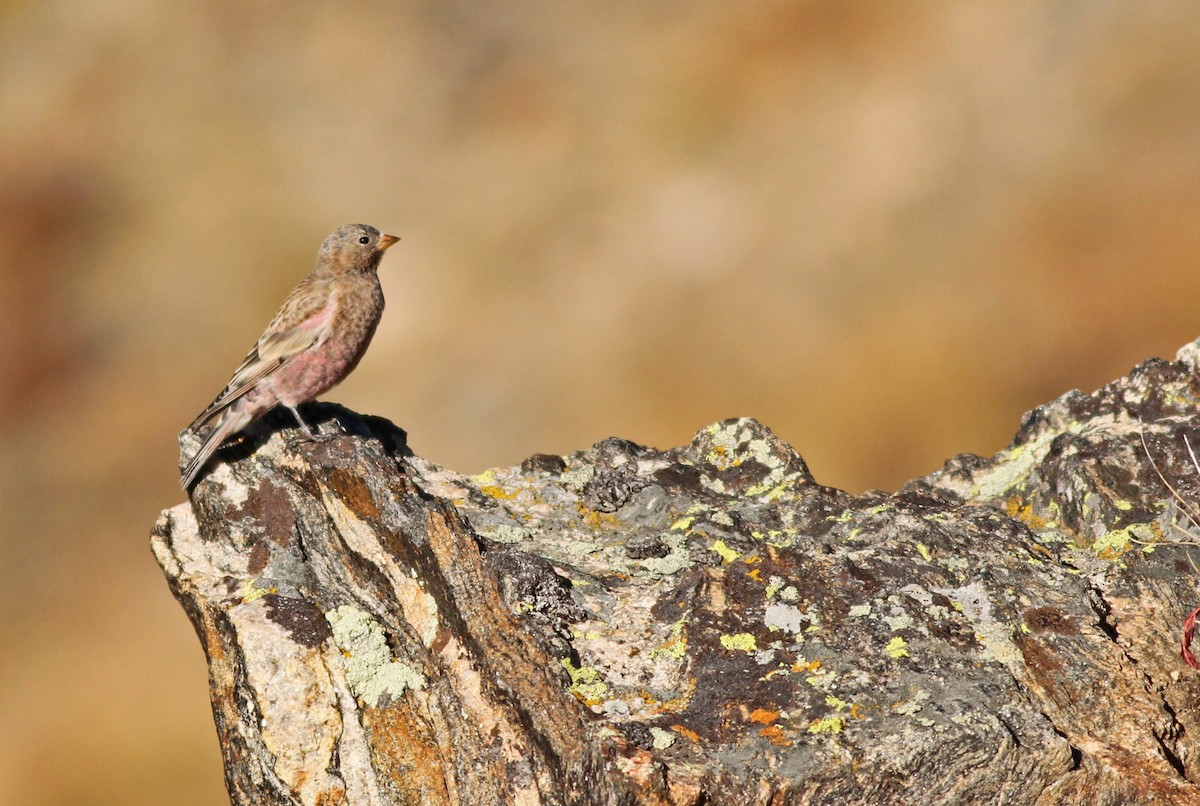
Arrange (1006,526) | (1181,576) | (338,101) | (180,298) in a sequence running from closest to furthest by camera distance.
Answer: (1181,576) → (1006,526) → (180,298) → (338,101)

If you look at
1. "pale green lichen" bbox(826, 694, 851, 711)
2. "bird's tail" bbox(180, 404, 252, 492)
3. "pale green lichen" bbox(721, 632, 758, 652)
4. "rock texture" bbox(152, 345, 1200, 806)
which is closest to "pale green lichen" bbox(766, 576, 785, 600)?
"rock texture" bbox(152, 345, 1200, 806)

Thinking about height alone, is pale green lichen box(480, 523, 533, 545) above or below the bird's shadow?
below

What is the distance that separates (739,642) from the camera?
566 centimetres

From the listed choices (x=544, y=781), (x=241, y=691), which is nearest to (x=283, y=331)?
(x=241, y=691)

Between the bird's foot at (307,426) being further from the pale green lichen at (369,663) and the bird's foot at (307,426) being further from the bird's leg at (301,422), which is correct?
the pale green lichen at (369,663)

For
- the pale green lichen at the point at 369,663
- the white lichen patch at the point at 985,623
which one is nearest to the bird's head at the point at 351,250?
the pale green lichen at the point at 369,663

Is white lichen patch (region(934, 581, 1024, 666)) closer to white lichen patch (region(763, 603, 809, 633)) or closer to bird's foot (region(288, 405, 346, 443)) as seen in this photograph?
white lichen patch (region(763, 603, 809, 633))

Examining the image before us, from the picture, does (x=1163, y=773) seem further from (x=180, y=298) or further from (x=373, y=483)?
(x=180, y=298)

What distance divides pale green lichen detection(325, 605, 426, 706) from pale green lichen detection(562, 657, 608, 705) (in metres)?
0.78

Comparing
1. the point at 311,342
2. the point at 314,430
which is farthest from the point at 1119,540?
the point at 311,342

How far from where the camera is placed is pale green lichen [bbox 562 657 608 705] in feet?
17.7

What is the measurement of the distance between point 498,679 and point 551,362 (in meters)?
15.5

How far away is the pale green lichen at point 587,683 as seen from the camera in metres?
5.38

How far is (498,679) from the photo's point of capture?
562 centimetres
